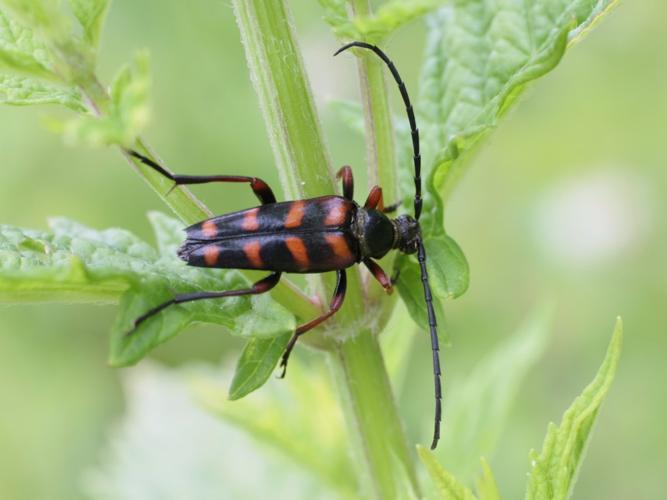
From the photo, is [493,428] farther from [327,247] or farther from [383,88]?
[383,88]

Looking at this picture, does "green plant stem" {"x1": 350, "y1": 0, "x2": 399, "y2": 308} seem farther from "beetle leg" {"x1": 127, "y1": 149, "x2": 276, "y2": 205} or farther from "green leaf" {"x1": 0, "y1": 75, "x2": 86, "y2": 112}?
"green leaf" {"x1": 0, "y1": 75, "x2": 86, "y2": 112}

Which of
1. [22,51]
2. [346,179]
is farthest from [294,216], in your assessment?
[22,51]

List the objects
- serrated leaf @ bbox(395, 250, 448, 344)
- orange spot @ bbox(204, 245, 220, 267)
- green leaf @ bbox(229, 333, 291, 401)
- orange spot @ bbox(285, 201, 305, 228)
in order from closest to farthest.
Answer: green leaf @ bbox(229, 333, 291, 401) < serrated leaf @ bbox(395, 250, 448, 344) < orange spot @ bbox(204, 245, 220, 267) < orange spot @ bbox(285, 201, 305, 228)

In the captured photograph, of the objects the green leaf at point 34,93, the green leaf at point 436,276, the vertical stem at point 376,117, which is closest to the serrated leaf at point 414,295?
the green leaf at point 436,276

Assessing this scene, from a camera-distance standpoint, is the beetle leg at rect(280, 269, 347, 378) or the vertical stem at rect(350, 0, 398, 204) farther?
the beetle leg at rect(280, 269, 347, 378)

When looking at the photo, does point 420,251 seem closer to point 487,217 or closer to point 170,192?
point 170,192

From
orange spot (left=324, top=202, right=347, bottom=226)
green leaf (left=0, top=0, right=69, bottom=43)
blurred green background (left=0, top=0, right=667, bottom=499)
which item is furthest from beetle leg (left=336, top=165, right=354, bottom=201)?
blurred green background (left=0, top=0, right=667, bottom=499)
